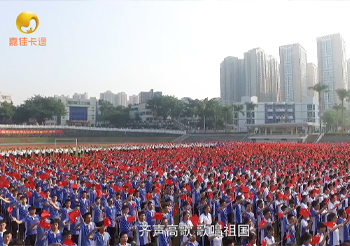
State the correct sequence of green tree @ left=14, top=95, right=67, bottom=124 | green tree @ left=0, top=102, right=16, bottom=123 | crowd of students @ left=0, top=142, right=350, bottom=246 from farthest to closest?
green tree @ left=0, top=102, right=16, bottom=123 < green tree @ left=14, top=95, right=67, bottom=124 < crowd of students @ left=0, top=142, right=350, bottom=246

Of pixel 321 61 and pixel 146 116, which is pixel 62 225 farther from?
pixel 321 61

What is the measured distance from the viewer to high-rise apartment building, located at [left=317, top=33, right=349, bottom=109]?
60375 millimetres

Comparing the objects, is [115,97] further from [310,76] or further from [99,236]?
[99,236]

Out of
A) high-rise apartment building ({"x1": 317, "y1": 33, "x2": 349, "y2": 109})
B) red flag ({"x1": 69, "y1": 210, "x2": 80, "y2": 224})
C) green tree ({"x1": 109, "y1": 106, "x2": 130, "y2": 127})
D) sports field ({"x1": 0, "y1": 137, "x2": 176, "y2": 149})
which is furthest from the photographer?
high-rise apartment building ({"x1": 317, "y1": 33, "x2": 349, "y2": 109})

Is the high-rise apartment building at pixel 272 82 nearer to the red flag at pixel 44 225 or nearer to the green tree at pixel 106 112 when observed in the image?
the green tree at pixel 106 112

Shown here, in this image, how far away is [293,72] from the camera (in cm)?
6825

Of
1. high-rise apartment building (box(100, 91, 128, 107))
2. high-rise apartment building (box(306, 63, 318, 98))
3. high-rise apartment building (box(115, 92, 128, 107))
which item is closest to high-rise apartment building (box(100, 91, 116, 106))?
high-rise apartment building (box(100, 91, 128, 107))

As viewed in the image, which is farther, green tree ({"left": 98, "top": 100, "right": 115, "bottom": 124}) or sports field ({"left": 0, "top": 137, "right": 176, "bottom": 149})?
green tree ({"left": 98, "top": 100, "right": 115, "bottom": 124})

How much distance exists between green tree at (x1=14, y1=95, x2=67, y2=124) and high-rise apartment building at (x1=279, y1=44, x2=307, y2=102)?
147 feet

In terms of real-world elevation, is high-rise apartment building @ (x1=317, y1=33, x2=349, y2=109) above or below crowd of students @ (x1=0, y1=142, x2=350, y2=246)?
above

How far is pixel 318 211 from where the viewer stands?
239 inches

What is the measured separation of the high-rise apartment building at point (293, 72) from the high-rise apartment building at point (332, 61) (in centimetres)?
453

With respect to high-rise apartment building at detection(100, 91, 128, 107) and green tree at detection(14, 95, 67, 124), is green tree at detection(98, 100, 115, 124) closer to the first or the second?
green tree at detection(14, 95, 67, 124)

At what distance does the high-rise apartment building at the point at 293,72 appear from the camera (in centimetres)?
6662
